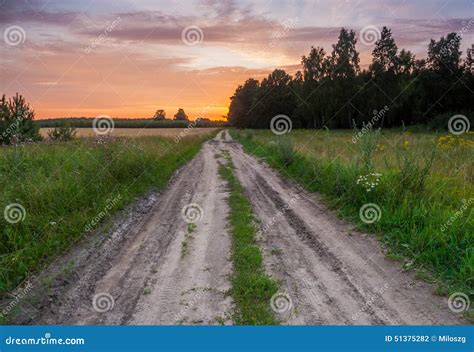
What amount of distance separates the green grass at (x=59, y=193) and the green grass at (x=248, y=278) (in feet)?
9.76

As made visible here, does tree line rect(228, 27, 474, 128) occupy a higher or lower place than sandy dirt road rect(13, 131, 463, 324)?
higher

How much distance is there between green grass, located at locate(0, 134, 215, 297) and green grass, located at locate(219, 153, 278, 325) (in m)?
2.98

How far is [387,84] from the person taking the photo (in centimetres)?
5516

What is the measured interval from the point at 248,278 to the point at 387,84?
188 ft

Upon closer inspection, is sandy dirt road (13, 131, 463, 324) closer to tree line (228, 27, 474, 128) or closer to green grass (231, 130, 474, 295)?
green grass (231, 130, 474, 295)

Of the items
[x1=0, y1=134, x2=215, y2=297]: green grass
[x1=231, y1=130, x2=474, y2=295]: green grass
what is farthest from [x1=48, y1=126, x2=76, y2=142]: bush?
[x1=231, y1=130, x2=474, y2=295]: green grass

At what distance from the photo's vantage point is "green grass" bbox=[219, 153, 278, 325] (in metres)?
4.16

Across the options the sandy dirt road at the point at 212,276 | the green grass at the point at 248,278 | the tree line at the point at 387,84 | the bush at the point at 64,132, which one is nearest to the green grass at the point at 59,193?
the sandy dirt road at the point at 212,276

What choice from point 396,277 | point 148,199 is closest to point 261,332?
point 396,277

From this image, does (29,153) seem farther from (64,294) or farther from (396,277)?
(396,277)

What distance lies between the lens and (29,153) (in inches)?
465

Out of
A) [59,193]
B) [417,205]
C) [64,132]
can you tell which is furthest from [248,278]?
[64,132]

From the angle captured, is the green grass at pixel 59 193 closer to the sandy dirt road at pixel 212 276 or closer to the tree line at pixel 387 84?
the sandy dirt road at pixel 212 276

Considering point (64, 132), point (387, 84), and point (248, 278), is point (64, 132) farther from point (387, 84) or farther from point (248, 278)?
point (387, 84)
